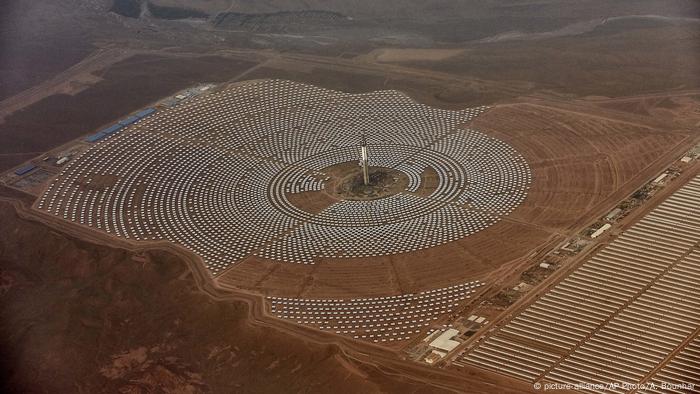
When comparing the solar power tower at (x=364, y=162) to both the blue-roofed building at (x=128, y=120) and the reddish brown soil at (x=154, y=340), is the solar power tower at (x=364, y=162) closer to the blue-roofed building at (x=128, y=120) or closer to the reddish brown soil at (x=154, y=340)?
the reddish brown soil at (x=154, y=340)

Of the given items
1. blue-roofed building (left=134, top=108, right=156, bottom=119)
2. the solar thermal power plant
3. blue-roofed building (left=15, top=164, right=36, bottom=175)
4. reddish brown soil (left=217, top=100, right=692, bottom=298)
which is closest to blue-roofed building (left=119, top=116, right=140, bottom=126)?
blue-roofed building (left=134, top=108, right=156, bottom=119)

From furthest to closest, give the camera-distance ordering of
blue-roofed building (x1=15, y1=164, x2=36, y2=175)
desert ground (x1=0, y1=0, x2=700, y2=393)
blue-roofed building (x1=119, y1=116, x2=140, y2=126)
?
blue-roofed building (x1=119, y1=116, x2=140, y2=126)
blue-roofed building (x1=15, y1=164, x2=36, y2=175)
desert ground (x1=0, y1=0, x2=700, y2=393)

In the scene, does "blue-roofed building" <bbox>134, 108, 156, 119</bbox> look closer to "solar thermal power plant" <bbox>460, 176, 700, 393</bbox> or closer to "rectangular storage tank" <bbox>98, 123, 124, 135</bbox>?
"rectangular storage tank" <bbox>98, 123, 124, 135</bbox>

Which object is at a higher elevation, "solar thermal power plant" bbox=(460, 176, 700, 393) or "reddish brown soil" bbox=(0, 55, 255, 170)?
"reddish brown soil" bbox=(0, 55, 255, 170)

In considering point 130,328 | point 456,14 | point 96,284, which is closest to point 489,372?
point 130,328

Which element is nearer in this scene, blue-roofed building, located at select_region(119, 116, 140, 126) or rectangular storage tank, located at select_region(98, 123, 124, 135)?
rectangular storage tank, located at select_region(98, 123, 124, 135)

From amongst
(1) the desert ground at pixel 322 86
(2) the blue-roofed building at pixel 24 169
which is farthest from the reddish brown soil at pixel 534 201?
(2) the blue-roofed building at pixel 24 169
